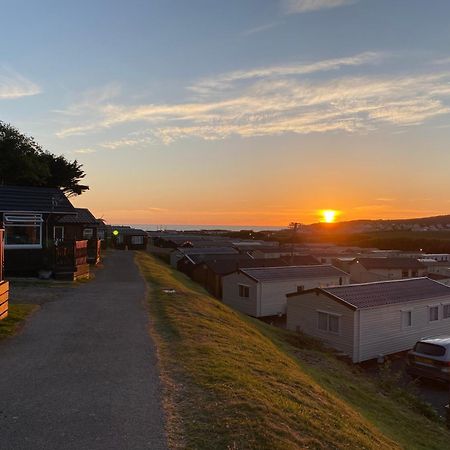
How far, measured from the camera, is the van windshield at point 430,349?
18391mm

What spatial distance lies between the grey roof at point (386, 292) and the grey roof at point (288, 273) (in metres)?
8.22

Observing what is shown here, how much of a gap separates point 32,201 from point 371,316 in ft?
62.1

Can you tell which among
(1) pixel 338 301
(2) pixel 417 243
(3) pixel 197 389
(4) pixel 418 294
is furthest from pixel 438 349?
(2) pixel 417 243

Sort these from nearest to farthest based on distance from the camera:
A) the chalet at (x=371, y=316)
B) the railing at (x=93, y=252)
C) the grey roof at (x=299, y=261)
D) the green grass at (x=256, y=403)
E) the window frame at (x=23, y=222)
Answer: the green grass at (x=256, y=403) → the chalet at (x=371, y=316) → the window frame at (x=23, y=222) → the railing at (x=93, y=252) → the grey roof at (x=299, y=261)

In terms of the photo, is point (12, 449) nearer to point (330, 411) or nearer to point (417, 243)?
point (330, 411)

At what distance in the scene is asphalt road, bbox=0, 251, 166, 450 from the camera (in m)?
6.61

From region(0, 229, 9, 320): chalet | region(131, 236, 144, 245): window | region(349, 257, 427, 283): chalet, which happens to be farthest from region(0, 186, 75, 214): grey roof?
region(131, 236, 144, 245): window

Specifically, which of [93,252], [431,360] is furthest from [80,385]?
[93,252]

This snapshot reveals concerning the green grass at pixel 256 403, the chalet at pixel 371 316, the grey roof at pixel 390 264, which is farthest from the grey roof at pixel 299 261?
the green grass at pixel 256 403

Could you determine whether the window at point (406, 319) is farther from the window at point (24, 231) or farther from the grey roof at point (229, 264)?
the window at point (24, 231)

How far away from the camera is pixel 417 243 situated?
310ft

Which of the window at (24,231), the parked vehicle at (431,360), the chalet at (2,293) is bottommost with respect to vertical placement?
the parked vehicle at (431,360)

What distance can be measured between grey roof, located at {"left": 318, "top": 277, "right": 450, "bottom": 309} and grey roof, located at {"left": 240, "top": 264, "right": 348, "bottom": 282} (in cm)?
822

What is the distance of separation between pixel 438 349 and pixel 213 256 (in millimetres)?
33992
